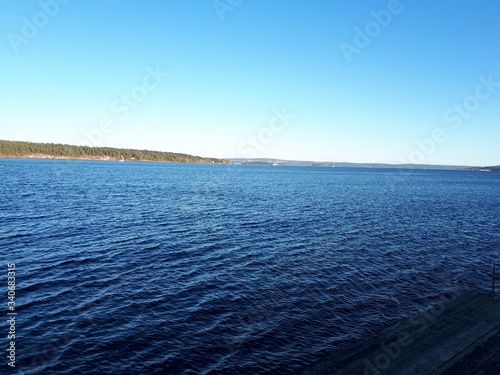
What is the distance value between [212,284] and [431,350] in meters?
15.7

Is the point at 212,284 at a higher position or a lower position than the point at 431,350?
lower

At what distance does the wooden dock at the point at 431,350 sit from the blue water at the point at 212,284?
2.27 metres

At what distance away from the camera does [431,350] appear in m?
15.9

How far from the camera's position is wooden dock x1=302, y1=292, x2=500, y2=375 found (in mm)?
14453

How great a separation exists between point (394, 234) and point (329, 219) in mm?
12297

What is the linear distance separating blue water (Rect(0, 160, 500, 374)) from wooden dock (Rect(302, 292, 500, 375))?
89.5 inches

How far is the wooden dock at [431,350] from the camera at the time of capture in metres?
14.5

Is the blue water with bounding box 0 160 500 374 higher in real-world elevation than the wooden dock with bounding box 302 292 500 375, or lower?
lower

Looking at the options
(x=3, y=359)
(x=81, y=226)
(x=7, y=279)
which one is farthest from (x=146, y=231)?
(x=3, y=359)

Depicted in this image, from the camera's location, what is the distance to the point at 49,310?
20.9 meters

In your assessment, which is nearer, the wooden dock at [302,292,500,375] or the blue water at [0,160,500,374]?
the wooden dock at [302,292,500,375]

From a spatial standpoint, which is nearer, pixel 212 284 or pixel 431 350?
pixel 431 350

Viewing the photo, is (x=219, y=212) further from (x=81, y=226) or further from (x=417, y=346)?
(x=417, y=346)

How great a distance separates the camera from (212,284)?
1039 inches
